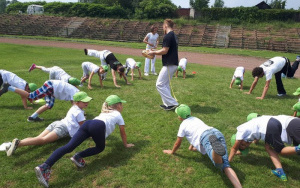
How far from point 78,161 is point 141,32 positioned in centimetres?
3359

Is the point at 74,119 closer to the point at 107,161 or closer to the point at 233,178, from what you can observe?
the point at 107,161

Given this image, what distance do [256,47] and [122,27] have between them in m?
20.7

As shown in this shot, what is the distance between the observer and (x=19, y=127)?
212 inches

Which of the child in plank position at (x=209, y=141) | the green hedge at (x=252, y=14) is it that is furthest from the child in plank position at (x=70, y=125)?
the green hedge at (x=252, y=14)

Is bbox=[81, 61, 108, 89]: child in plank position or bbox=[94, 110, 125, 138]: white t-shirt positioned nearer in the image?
bbox=[94, 110, 125, 138]: white t-shirt

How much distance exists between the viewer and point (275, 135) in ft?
12.1

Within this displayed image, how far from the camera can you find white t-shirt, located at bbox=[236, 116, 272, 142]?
380 cm

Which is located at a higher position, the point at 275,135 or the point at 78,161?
the point at 275,135

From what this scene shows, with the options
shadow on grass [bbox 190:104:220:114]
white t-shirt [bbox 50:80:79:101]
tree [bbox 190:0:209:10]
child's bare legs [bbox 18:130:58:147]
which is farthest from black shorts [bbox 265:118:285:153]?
tree [bbox 190:0:209:10]

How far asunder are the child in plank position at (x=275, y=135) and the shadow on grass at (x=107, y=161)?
6.18 feet

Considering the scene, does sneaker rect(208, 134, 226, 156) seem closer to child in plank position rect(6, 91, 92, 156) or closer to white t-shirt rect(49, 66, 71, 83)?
child in plank position rect(6, 91, 92, 156)

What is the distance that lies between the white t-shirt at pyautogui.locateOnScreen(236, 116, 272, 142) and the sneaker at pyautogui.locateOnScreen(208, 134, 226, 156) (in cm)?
66

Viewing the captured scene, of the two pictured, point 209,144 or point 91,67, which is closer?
point 209,144

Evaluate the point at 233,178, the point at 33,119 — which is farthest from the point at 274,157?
the point at 33,119
